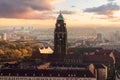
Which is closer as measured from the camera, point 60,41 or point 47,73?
point 47,73

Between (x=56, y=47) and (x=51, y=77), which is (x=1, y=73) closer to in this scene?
(x=51, y=77)

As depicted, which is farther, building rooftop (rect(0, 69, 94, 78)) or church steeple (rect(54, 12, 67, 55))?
church steeple (rect(54, 12, 67, 55))

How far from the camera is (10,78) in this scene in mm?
67812

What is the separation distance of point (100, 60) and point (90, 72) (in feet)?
68.2

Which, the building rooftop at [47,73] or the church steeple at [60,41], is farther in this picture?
the church steeple at [60,41]

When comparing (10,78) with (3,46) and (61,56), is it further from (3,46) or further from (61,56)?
(3,46)

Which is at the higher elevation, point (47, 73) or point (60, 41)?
point (60, 41)

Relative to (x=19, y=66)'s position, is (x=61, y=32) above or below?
above

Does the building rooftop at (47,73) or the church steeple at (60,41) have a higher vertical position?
the church steeple at (60,41)

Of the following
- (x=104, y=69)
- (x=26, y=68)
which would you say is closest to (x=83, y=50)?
(x=104, y=69)

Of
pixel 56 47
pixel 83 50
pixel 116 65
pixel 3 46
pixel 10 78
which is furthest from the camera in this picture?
pixel 3 46

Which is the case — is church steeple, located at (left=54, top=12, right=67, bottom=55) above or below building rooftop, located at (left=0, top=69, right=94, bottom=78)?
above

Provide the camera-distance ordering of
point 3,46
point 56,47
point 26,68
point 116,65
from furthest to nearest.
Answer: point 3,46 → point 116,65 → point 56,47 → point 26,68

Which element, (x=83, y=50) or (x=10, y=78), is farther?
(x=83, y=50)
